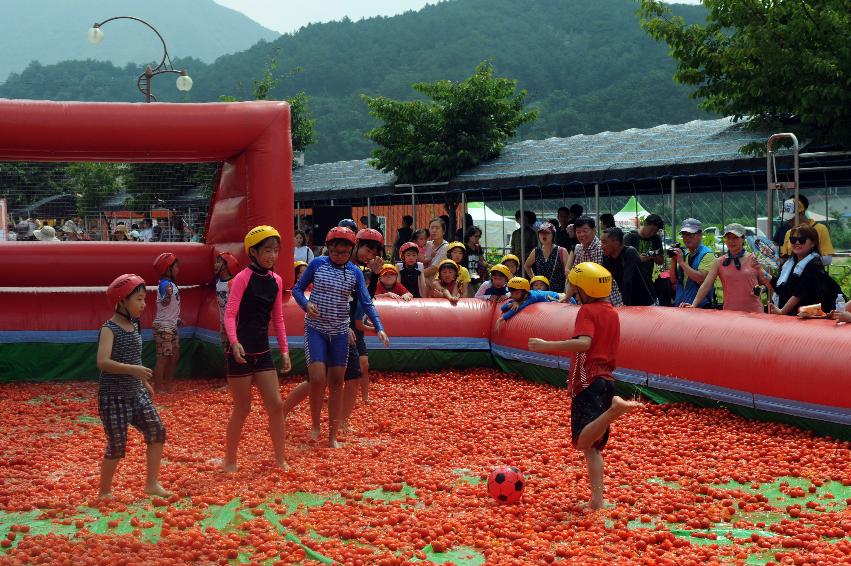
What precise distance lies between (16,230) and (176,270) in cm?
233

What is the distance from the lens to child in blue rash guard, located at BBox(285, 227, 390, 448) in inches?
306

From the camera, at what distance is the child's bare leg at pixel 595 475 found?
235 inches

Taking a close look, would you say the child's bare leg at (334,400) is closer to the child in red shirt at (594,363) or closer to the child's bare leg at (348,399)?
the child's bare leg at (348,399)

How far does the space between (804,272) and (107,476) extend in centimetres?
609

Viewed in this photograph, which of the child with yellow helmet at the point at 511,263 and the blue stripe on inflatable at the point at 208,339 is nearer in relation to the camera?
the blue stripe on inflatable at the point at 208,339

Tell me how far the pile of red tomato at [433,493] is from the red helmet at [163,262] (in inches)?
67.8

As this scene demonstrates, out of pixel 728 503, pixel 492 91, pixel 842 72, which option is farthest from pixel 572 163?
pixel 728 503

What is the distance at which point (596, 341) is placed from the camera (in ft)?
19.6

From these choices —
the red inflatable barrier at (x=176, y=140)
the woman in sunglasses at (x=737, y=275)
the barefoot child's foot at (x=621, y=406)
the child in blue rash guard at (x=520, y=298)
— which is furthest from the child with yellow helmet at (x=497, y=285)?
the barefoot child's foot at (x=621, y=406)

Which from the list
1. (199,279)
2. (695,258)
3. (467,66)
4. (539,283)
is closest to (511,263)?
(539,283)

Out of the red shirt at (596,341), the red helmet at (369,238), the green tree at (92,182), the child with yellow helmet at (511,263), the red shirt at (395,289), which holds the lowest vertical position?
the red shirt at (596,341)

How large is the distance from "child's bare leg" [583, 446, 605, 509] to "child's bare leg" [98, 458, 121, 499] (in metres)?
2.93

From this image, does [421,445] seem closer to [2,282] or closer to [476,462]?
[476,462]

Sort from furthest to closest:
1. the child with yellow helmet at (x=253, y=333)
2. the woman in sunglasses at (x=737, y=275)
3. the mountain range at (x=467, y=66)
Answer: the mountain range at (x=467, y=66), the woman in sunglasses at (x=737, y=275), the child with yellow helmet at (x=253, y=333)
